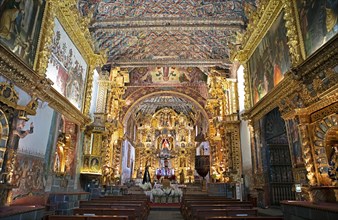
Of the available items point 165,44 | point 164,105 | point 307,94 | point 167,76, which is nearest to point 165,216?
point 307,94

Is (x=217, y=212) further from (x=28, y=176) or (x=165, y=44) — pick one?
(x=165, y=44)

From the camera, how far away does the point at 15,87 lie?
6.15 m

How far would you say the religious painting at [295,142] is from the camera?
22.6 ft

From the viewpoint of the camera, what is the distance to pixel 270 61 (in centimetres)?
944

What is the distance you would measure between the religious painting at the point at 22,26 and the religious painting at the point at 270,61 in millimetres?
8248

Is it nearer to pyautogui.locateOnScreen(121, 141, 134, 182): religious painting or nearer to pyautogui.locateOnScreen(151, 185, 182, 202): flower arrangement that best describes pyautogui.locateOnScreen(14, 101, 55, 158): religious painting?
pyautogui.locateOnScreen(151, 185, 182, 202): flower arrangement

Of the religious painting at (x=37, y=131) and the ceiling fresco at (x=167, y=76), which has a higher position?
the ceiling fresco at (x=167, y=76)

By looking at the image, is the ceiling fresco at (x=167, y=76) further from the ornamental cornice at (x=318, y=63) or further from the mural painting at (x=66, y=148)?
the ornamental cornice at (x=318, y=63)

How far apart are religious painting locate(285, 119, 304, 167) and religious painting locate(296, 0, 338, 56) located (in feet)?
7.01

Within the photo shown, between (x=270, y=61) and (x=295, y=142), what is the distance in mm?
3739

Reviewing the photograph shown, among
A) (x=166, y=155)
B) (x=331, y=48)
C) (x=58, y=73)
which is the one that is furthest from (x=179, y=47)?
(x=166, y=155)

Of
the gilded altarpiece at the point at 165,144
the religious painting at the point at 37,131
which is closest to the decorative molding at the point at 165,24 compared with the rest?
the religious painting at the point at 37,131

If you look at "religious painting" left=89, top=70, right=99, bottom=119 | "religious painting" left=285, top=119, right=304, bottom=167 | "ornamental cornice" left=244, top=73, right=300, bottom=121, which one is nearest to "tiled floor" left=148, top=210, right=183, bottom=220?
"religious painting" left=285, top=119, right=304, bottom=167

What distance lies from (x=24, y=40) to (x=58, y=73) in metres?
2.72
